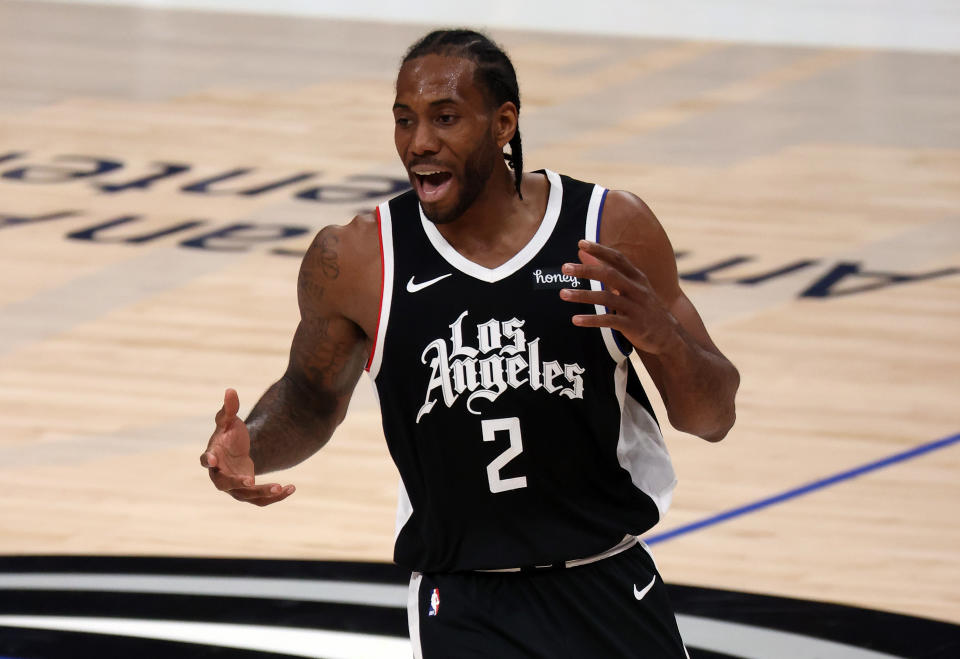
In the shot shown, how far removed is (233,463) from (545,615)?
544 millimetres

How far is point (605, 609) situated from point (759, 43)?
376 inches

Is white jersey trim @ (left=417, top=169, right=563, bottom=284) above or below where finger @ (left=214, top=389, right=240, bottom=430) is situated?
above

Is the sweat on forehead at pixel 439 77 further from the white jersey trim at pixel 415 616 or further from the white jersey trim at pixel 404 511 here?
the white jersey trim at pixel 415 616

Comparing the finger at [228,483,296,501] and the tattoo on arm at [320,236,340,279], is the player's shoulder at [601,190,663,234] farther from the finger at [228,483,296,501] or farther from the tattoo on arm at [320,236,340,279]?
the finger at [228,483,296,501]

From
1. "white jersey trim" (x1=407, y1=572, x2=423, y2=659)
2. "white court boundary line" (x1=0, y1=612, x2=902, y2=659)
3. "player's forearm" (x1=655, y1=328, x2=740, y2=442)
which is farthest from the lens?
"white court boundary line" (x1=0, y1=612, x2=902, y2=659)

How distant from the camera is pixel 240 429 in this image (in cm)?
255

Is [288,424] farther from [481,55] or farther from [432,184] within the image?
[481,55]

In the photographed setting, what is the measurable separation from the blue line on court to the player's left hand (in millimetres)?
2330

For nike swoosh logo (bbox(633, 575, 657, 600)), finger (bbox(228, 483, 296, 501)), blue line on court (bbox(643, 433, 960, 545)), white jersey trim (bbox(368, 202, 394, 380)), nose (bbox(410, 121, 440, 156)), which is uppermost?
nose (bbox(410, 121, 440, 156))

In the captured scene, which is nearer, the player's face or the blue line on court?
the player's face

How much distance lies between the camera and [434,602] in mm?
2652

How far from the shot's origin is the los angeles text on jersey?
2551mm

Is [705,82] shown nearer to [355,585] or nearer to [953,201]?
[953,201]

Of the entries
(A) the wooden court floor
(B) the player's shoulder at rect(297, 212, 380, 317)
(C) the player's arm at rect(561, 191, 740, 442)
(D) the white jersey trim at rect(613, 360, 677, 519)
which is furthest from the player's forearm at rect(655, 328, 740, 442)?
(A) the wooden court floor
